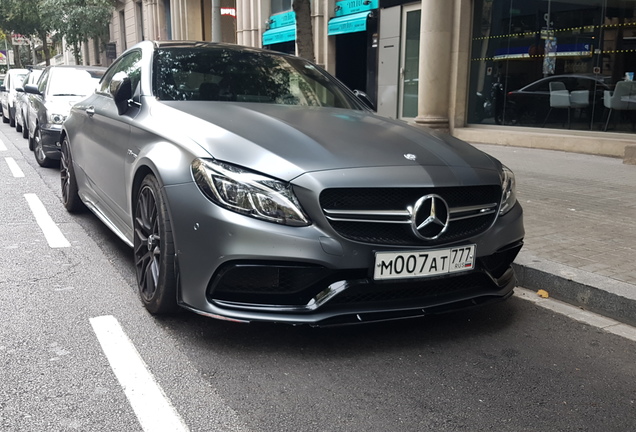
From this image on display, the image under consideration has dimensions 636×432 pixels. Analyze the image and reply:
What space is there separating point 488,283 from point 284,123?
1435mm

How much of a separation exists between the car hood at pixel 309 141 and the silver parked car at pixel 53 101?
6135mm

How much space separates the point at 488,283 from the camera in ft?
11.3

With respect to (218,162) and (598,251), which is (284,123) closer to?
(218,162)

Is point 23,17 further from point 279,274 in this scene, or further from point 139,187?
point 279,274

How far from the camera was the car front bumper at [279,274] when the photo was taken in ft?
9.61

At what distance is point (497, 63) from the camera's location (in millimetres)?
13062

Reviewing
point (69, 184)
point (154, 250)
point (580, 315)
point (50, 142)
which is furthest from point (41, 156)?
point (580, 315)

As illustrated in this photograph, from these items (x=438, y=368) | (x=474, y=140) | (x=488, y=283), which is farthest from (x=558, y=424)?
(x=474, y=140)

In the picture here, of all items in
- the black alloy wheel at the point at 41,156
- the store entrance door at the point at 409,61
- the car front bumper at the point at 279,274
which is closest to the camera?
the car front bumper at the point at 279,274

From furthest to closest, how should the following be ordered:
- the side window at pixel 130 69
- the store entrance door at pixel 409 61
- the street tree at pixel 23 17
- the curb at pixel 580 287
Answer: the street tree at pixel 23 17
the store entrance door at pixel 409 61
the side window at pixel 130 69
the curb at pixel 580 287

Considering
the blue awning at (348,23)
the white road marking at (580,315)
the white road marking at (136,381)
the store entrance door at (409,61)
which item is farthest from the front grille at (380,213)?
the blue awning at (348,23)

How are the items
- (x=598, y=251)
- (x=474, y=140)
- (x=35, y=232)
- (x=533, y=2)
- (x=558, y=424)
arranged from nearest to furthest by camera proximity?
(x=558, y=424) < (x=598, y=251) < (x=35, y=232) < (x=533, y=2) < (x=474, y=140)

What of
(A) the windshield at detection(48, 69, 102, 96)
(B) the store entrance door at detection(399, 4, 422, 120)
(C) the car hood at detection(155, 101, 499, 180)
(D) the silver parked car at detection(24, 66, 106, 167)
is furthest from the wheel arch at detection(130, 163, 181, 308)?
(B) the store entrance door at detection(399, 4, 422, 120)

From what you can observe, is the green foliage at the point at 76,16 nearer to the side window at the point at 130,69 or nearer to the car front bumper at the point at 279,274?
the side window at the point at 130,69
